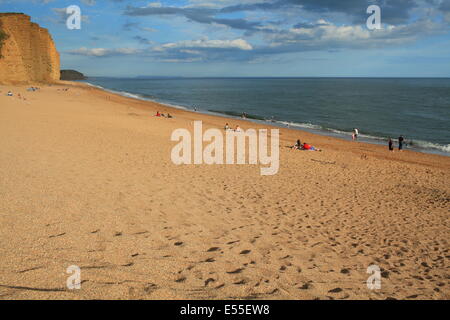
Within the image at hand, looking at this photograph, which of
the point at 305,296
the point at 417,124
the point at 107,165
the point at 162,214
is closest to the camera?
the point at 305,296

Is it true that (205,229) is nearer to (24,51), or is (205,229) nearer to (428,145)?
(428,145)

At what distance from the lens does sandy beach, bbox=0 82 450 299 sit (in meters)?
4.50

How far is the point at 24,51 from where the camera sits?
6075 centimetres

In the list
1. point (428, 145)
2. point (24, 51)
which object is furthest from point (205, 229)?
point (24, 51)

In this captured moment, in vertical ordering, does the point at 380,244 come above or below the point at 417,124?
below

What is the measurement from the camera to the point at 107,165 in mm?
11391

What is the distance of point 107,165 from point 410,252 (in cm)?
1004

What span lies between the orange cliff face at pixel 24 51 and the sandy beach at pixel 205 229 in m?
51.9

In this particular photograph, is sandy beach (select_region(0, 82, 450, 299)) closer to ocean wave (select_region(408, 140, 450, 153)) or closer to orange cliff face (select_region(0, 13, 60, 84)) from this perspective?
ocean wave (select_region(408, 140, 450, 153))

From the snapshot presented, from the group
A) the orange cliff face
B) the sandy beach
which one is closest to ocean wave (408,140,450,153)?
the sandy beach

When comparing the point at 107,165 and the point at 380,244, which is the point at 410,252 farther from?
the point at 107,165

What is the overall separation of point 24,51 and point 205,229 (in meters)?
71.6

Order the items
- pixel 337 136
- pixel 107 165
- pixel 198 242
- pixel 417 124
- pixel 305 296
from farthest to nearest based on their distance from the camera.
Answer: pixel 417 124 < pixel 337 136 < pixel 107 165 < pixel 198 242 < pixel 305 296
